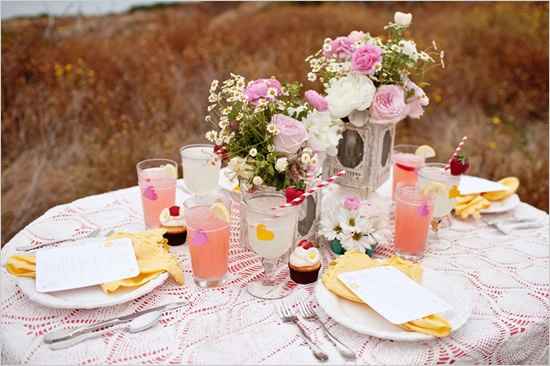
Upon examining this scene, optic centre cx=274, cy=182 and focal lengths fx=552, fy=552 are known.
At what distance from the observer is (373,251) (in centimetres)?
153

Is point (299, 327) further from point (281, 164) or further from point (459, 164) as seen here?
point (459, 164)

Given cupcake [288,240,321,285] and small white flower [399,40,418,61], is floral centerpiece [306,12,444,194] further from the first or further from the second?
cupcake [288,240,321,285]

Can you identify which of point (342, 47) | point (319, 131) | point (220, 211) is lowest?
point (220, 211)

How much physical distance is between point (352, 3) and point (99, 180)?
274 cm

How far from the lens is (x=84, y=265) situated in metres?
1.34

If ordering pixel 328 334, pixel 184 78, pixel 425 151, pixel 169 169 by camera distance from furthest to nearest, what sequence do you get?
pixel 184 78
pixel 425 151
pixel 169 169
pixel 328 334

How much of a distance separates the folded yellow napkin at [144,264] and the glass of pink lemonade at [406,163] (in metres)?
0.82

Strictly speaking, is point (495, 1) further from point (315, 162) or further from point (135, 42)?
point (315, 162)

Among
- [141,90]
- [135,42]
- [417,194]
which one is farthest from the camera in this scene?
[135,42]

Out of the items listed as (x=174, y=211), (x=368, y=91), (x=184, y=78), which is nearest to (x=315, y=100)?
(x=368, y=91)

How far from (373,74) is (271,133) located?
436 millimetres

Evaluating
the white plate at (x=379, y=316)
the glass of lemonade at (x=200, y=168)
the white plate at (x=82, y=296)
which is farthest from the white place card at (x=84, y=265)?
the white plate at (x=379, y=316)

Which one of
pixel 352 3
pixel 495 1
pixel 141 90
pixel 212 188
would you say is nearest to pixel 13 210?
pixel 141 90

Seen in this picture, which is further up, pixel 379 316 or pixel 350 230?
pixel 350 230
